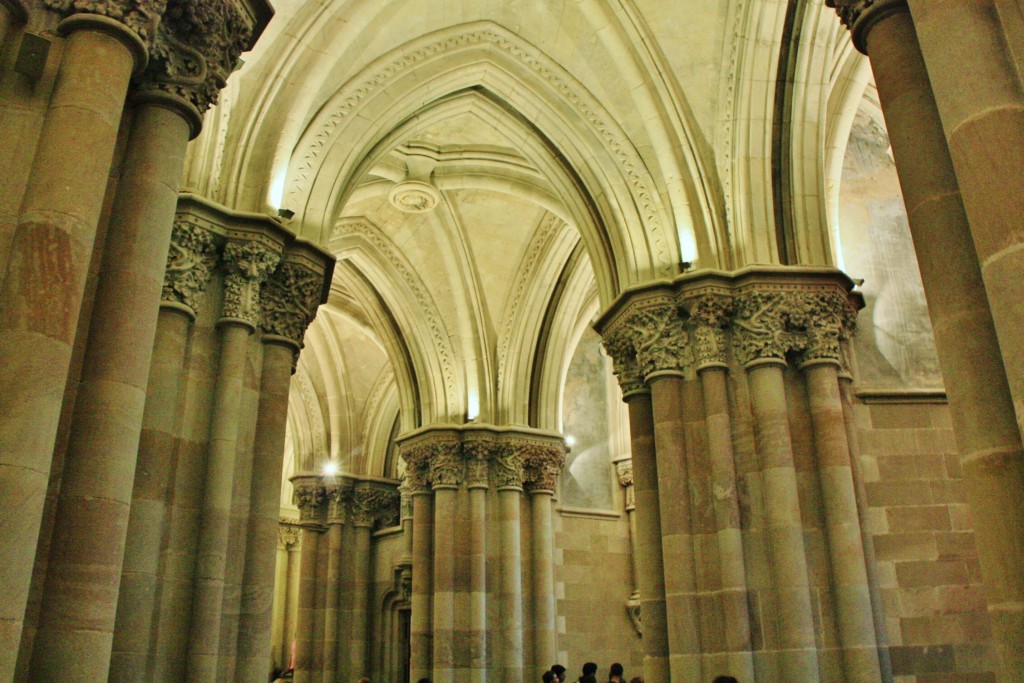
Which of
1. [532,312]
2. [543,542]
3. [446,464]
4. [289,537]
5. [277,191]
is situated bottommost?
[543,542]

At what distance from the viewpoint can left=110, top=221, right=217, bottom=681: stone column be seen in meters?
5.33

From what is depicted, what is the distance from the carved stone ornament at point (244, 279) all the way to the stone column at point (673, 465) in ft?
12.1

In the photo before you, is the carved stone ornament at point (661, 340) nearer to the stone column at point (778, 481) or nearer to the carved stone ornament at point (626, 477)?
the stone column at point (778, 481)

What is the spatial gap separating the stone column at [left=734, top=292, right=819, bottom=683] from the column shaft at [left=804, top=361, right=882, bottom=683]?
0.26 meters

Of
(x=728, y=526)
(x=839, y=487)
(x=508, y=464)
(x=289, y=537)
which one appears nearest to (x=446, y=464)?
(x=508, y=464)

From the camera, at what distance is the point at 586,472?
53.3ft

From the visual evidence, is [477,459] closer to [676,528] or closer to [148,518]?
[676,528]

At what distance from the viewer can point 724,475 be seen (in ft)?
26.2

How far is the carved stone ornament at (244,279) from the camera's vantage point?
7234mm

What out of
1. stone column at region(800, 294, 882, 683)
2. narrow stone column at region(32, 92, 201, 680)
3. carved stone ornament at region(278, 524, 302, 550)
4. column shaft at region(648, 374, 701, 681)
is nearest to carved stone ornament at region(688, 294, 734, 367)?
column shaft at region(648, 374, 701, 681)

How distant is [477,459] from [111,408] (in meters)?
9.65

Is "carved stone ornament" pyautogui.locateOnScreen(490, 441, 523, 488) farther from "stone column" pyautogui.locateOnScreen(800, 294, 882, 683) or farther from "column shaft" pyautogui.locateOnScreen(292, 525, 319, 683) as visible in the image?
"stone column" pyautogui.locateOnScreen(800, 294, 882, 683)

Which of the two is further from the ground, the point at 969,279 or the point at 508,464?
the point at 508,464

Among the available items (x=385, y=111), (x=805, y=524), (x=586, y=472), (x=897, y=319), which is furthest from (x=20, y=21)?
(x=586, y=472)
